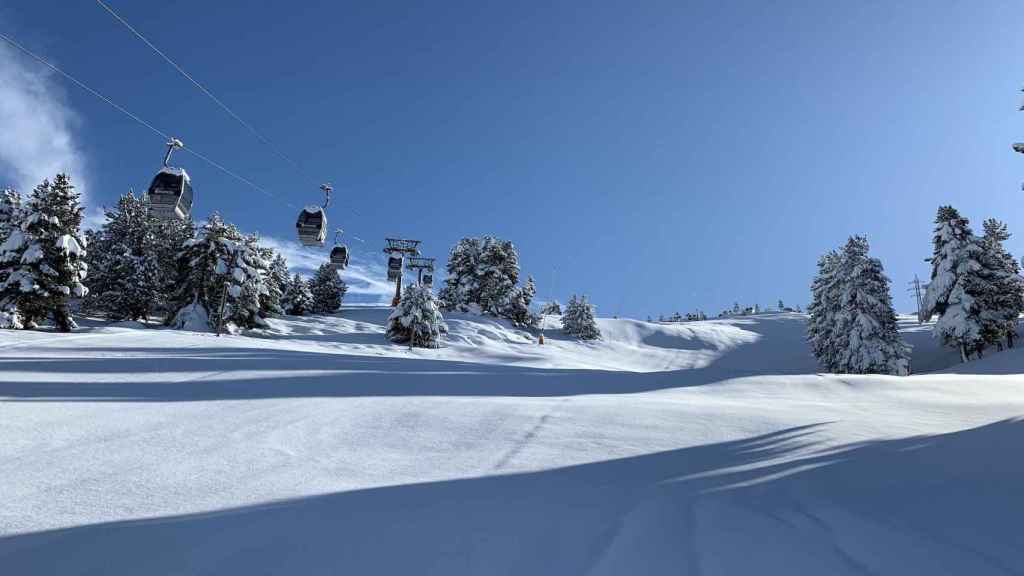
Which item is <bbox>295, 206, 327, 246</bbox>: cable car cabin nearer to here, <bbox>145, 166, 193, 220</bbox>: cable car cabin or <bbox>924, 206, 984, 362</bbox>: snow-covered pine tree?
<bbox>145, 166, 193, 220</bbox>: cable car cabin

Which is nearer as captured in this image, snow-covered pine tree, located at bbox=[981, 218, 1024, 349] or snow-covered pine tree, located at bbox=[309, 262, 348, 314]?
snow-covered pine tree, located at bbox=[981, 218, 1024, 349]

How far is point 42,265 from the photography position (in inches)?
1065

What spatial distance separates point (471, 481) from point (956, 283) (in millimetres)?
40759

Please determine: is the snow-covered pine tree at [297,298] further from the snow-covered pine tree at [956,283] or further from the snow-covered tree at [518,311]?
the snow-covered pine tree at [956,283]

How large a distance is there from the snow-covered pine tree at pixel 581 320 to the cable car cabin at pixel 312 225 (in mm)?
32989

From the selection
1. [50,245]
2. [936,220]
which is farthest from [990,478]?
[936,220]

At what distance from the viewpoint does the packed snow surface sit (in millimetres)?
2297

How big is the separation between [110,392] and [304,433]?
294cm

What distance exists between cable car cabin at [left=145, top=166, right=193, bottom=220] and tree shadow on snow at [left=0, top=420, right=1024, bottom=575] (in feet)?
44.0

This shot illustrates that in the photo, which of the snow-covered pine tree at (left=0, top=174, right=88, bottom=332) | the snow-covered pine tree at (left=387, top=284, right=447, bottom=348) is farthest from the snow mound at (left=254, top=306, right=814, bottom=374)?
the snow-covered pine tree at (left=0, top=174, right=88, bottom=332)

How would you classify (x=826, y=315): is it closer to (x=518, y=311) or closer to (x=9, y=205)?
(x=518, y=311)

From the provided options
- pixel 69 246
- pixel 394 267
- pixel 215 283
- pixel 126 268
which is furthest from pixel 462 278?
pixel 69 246

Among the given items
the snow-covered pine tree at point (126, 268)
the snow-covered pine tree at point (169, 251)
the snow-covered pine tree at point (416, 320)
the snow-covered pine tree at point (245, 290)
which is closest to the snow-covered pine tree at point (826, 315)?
the snow-covered pine tree at point (416, 320)

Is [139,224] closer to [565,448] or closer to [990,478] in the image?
[565,448]
